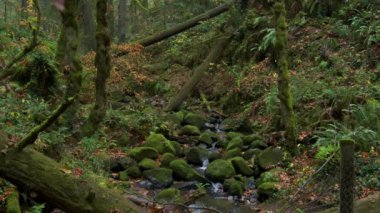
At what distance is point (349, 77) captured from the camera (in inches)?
469

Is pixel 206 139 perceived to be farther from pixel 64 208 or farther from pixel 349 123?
pixel 64 208

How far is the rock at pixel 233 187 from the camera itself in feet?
31.4

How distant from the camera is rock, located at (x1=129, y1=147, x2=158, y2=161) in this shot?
36.0ft

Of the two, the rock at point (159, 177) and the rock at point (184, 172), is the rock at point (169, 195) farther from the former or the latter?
the rock at point (184, 172)

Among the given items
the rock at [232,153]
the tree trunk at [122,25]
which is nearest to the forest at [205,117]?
the rock at [232,153]

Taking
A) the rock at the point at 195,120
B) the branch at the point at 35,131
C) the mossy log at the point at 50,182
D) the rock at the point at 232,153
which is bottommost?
the rock at the point at 232,153

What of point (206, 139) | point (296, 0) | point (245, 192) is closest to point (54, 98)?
point (206, 139)

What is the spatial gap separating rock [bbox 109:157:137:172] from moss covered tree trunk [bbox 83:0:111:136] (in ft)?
2.75

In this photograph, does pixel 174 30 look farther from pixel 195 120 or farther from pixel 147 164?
pixel 147 164

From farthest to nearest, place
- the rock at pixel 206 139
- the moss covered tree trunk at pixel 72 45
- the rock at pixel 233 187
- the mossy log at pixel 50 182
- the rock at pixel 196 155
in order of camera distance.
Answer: the rock at pixel 206 139 → the rock at pixel 196 155 → the moss covered tree trunk at pixel 72 45 → the rock at pixel 233 187 → the mossy log at pixel 50 182

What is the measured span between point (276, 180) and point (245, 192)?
709 millimetres

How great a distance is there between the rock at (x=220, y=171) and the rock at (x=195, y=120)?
3.17 m

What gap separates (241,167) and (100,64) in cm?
386

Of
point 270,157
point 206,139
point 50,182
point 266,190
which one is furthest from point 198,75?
point 50,182
